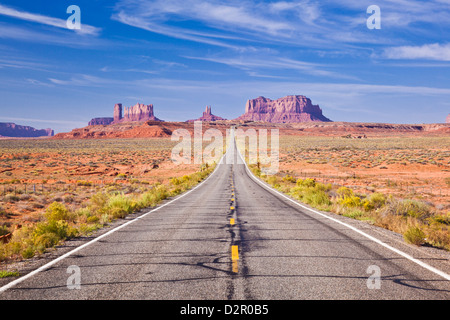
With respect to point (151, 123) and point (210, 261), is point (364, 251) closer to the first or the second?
point (210, 261)

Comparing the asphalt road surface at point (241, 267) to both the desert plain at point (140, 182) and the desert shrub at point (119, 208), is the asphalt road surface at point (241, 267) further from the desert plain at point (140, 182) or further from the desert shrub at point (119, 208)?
the desert shrub at point (119, 208)

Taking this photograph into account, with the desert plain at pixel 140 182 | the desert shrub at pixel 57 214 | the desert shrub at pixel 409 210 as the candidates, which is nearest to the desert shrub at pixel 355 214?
the desert shrub at pixel 409 210

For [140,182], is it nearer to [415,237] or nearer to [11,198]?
[11,198]

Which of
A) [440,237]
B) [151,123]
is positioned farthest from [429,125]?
[440,237]

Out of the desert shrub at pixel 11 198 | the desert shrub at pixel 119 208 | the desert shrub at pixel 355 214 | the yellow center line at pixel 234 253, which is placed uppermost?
the yellow center line at pixel 234 253

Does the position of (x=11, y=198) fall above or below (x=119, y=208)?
below

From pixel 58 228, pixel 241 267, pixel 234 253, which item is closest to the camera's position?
pixel 241 267

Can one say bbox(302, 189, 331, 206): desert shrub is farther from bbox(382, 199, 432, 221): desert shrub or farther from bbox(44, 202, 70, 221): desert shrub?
bbox(44, 202, 70, 221): desert shrub

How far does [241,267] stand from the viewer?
214 inches

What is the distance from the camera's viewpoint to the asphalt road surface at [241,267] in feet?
14.5

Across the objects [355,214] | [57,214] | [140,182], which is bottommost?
[140,182]

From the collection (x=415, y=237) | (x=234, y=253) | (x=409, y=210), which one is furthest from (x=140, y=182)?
(x=415, y=237)
